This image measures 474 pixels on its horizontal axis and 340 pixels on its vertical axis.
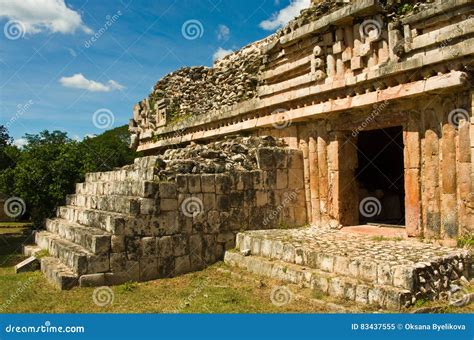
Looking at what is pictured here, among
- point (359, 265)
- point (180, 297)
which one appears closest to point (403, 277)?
point (359, 265)

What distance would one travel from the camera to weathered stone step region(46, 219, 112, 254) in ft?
25.1

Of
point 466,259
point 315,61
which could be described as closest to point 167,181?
point 315,61

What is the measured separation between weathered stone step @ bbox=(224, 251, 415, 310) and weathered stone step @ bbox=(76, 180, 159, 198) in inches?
85.8

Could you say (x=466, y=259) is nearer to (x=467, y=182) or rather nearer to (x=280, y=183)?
(x=467, y=182)

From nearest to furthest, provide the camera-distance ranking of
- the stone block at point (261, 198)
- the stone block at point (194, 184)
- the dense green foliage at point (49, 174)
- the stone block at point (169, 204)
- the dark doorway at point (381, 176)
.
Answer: the stone block at point (169, 204) → the stone block at point (194, 184) → the stone block at point (261, 198) → the dark doorway at point (381, 176) → the dense green foliage at point (49, 174)

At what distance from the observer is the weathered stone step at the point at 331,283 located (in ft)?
17.9

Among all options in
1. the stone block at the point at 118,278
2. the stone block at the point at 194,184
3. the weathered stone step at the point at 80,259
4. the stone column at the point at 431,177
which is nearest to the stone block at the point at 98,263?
the weathered stone step at the point at 80,259

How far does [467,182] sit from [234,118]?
6.77m

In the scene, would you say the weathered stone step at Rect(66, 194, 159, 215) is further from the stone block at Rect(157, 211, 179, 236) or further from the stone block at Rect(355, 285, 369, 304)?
the stone block at Rect(355, 285, 369, 304)

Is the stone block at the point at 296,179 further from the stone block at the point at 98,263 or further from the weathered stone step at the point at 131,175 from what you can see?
the stone block at the point at 98,263

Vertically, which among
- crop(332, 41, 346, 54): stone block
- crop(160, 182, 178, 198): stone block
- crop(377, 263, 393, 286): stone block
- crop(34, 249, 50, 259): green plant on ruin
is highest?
crop(332, 41, 346, 54): stone block

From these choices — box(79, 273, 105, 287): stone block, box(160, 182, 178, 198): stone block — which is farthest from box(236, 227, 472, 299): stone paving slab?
box(79, 273, 105, 287): stone block

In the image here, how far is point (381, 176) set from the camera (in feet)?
42.9

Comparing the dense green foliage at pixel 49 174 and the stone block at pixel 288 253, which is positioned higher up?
the dense green foliage at pixel 49 174
